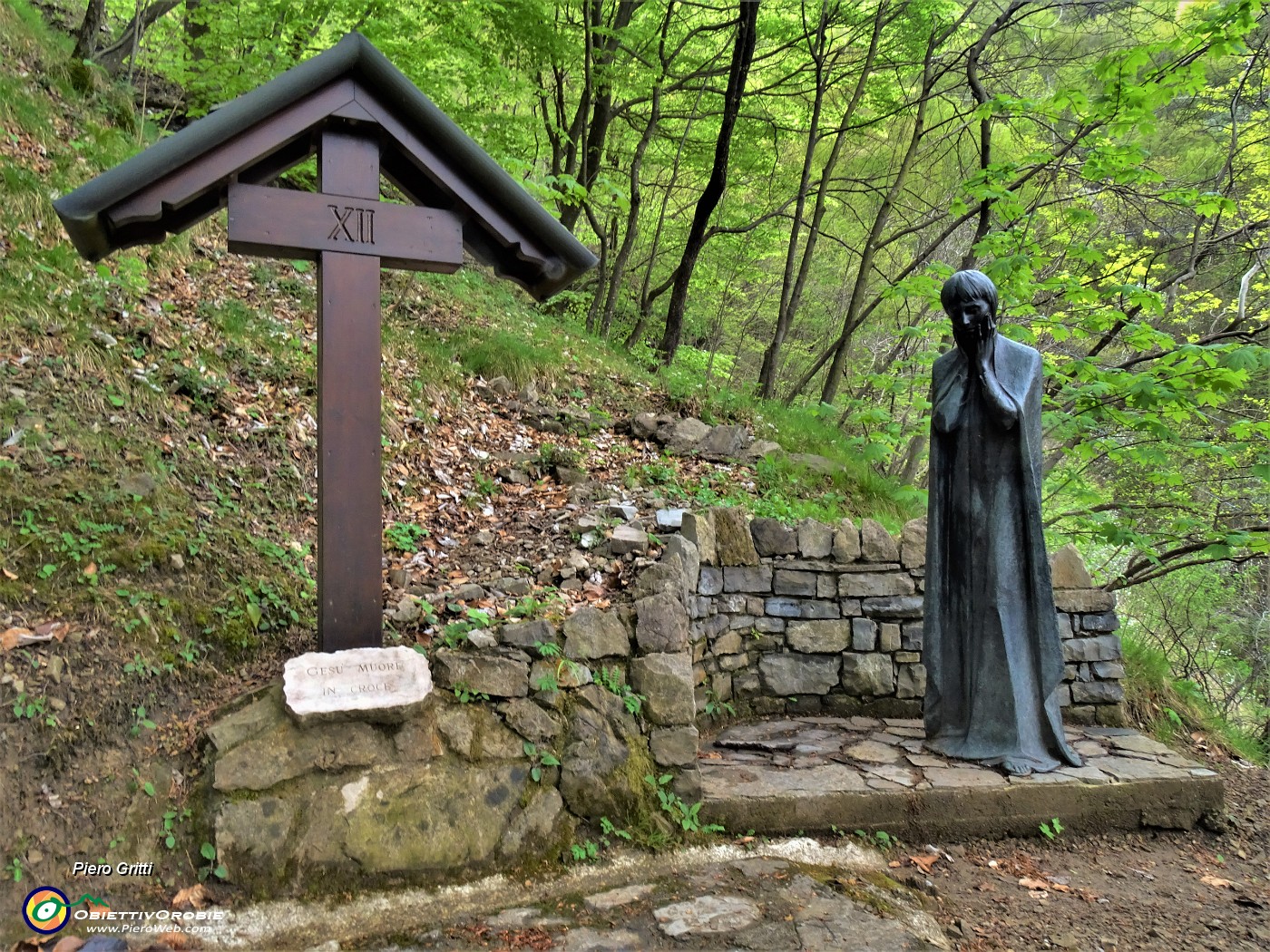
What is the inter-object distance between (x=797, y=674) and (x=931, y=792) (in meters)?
1.29

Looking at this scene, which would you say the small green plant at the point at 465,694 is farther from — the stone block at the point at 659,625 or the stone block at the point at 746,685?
the stone block at the point at 746,685

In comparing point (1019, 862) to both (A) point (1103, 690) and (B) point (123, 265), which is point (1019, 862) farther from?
(B) point (123, 265)

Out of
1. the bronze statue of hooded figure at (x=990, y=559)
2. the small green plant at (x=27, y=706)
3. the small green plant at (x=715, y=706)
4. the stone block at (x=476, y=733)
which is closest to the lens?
the small green plant at (x=27, y=706)

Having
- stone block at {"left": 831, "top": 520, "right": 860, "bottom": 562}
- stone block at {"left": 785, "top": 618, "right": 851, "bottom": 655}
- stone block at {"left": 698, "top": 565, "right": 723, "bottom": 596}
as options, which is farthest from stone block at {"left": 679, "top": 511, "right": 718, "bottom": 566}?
stone block at {"left": 831, "top": 520, "right": 860, "bottom": 562}

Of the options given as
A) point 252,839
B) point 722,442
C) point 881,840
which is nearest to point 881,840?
point 881,840

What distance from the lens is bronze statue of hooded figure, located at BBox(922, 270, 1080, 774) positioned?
3773 millimetres

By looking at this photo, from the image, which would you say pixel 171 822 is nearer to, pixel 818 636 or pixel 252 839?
pixel 252 839

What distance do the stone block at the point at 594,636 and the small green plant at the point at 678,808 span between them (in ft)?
1.87

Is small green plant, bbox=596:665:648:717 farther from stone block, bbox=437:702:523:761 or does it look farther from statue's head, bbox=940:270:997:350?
statue's head, bbox=940:270:997:350

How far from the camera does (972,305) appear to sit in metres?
3.70

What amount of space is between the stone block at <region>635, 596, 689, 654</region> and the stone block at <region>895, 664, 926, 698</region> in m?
1.92

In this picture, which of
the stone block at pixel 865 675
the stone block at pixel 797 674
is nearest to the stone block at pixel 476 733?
the stone block at pixel 797 674

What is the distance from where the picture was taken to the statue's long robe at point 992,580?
379cm

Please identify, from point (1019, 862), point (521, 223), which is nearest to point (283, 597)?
point (521, 223)
